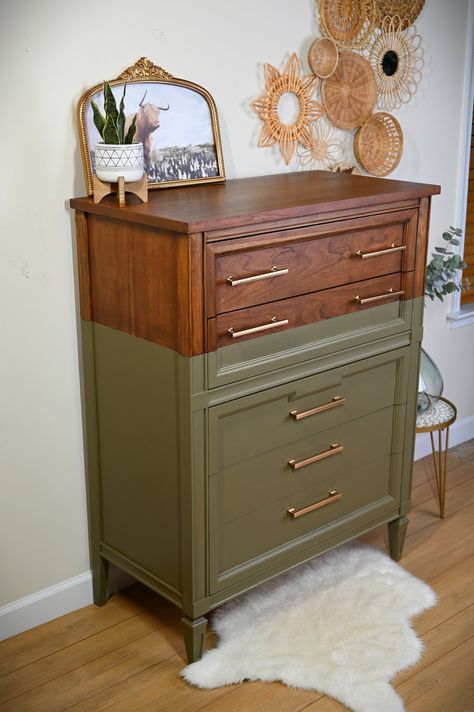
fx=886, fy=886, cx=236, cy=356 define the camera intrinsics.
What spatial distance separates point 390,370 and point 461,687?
2.82 ft

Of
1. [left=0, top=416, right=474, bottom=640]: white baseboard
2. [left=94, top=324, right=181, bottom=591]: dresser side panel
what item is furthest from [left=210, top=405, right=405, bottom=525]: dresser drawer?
[left=0, top=416, right=474, bottom=640]: white baseboard

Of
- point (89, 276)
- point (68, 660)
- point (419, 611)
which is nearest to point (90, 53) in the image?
point (89, 276)

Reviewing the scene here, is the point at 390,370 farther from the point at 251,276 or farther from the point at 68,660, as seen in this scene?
the point at 68,660

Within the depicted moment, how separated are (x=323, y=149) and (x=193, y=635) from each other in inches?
59.7

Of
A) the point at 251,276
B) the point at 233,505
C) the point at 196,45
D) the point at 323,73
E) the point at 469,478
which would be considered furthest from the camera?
the point at 469,478

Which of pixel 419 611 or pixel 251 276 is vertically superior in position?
pixel 251 276

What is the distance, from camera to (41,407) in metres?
2.34

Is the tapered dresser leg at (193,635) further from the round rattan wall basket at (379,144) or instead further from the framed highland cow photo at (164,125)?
the round rattan wall basket at (379,144)

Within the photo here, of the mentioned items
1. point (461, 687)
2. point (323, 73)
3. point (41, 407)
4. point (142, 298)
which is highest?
point (323, 73)

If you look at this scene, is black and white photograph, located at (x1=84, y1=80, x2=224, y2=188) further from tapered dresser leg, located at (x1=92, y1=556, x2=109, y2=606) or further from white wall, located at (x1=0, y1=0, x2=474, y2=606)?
tapered dresser leg, located at (x1=92, y1=556, x2=109, y2=606)

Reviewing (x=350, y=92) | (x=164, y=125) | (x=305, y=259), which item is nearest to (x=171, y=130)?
(x=164, y=125)

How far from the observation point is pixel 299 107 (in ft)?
8.82

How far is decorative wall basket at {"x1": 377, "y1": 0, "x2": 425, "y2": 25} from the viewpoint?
2824 millimetres

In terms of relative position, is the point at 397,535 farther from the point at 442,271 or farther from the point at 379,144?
the point at 379,144
